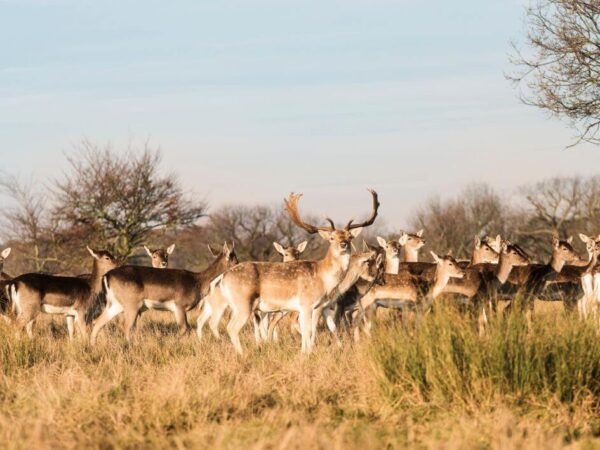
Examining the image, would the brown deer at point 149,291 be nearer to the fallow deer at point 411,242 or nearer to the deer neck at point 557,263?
the fallow deer at point 411,242

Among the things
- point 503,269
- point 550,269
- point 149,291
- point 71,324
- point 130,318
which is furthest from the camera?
point 550,269

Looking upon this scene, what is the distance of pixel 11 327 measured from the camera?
10.1 meters

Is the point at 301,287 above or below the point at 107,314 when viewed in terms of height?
above

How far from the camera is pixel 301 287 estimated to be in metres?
11.8

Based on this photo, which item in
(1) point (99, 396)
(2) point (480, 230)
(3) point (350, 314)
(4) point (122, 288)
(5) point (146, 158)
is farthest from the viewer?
(2) point (480, 230)

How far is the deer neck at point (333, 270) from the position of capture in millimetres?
11812

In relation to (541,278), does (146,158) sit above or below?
above

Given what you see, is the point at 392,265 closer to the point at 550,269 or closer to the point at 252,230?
the point at 550,269

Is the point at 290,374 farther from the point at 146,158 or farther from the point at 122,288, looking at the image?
the point at 146,158

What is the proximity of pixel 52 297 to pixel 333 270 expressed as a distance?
4390mm

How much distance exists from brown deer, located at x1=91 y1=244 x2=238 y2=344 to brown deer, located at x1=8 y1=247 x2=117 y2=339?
59 cm

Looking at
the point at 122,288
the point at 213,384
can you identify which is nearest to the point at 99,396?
the point at 213,384

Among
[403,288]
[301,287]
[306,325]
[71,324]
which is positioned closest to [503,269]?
[403,288]

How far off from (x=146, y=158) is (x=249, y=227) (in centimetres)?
3277
